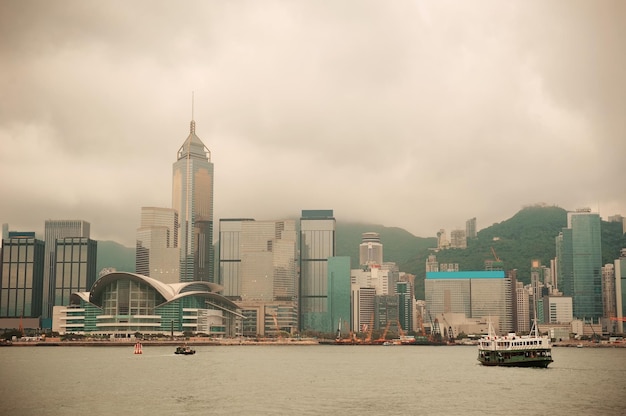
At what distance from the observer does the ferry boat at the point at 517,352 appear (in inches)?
2426

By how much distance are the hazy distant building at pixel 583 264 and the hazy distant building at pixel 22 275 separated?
119114 mm

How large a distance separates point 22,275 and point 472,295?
10526 cm

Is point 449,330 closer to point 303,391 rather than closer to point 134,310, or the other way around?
point 134,310

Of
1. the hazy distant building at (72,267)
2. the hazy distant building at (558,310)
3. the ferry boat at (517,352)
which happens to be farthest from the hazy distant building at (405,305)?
the ferry boat at (517,352)

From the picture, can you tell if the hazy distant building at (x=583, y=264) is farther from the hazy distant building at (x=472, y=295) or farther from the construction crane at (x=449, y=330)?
the construction crane at (x=449, y=330)

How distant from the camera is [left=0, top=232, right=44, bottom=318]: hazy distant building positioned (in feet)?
609

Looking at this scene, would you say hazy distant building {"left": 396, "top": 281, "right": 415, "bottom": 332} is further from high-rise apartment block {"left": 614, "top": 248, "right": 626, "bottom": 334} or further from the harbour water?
the harbour water

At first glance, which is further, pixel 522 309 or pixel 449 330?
pixel 522 309

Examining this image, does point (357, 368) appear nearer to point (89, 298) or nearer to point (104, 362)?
point (104, 362)

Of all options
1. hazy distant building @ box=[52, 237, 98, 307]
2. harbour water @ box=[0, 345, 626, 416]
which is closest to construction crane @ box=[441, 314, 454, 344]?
hazy distant building @ box=[52, 237, 98, 307]

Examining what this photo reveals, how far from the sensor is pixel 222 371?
5706 centimetres

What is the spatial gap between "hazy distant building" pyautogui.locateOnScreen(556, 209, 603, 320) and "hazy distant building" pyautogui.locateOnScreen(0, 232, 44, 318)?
11911cm

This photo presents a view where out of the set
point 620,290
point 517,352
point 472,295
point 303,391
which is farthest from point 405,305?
point 303,391

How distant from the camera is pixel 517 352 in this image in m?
62.1
